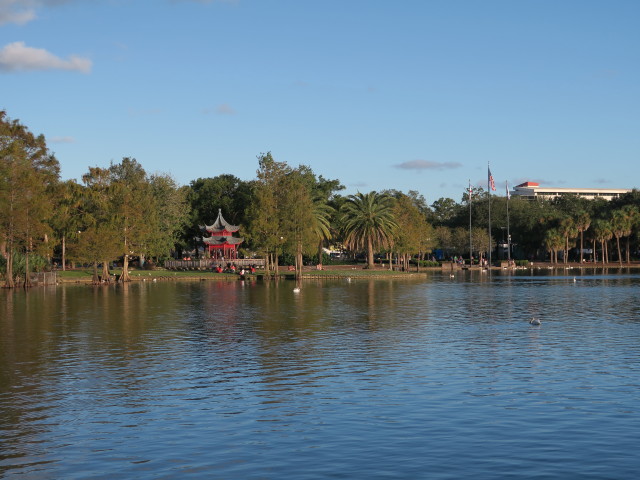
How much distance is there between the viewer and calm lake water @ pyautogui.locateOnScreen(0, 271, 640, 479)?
1556 cm

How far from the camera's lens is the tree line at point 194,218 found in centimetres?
8288

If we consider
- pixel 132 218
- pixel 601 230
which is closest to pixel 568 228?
pixel 601 230

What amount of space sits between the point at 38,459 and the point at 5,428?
3254 millimetres

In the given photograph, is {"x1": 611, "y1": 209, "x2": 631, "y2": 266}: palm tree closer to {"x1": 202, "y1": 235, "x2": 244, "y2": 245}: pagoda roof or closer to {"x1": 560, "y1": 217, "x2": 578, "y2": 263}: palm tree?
{"x1": 560, "y1": 217, "x2": 578, "y2": 263}: palm tree

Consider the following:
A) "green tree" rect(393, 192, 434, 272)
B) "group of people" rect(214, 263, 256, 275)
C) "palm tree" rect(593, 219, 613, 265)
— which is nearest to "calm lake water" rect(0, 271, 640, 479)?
"group of people" rect(214, 263, 256, 275)

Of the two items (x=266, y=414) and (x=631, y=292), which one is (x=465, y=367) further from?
(x=631, y=292)

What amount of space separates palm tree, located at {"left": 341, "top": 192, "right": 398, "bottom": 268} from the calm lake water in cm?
7035

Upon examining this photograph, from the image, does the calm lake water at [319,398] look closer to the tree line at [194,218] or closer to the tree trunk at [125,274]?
the tree line at [194,218]

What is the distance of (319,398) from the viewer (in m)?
21.9

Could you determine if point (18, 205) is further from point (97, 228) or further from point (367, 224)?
point (367, 224)

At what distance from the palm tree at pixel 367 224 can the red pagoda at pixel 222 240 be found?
58.3ft

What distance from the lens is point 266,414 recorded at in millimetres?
19953

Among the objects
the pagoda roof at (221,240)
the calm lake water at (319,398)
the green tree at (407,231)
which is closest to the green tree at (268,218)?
the pagoda roof at (221,240)

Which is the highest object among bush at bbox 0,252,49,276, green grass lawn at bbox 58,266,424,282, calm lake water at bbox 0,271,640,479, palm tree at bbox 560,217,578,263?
palm tree at bbox 560,217,578,263
